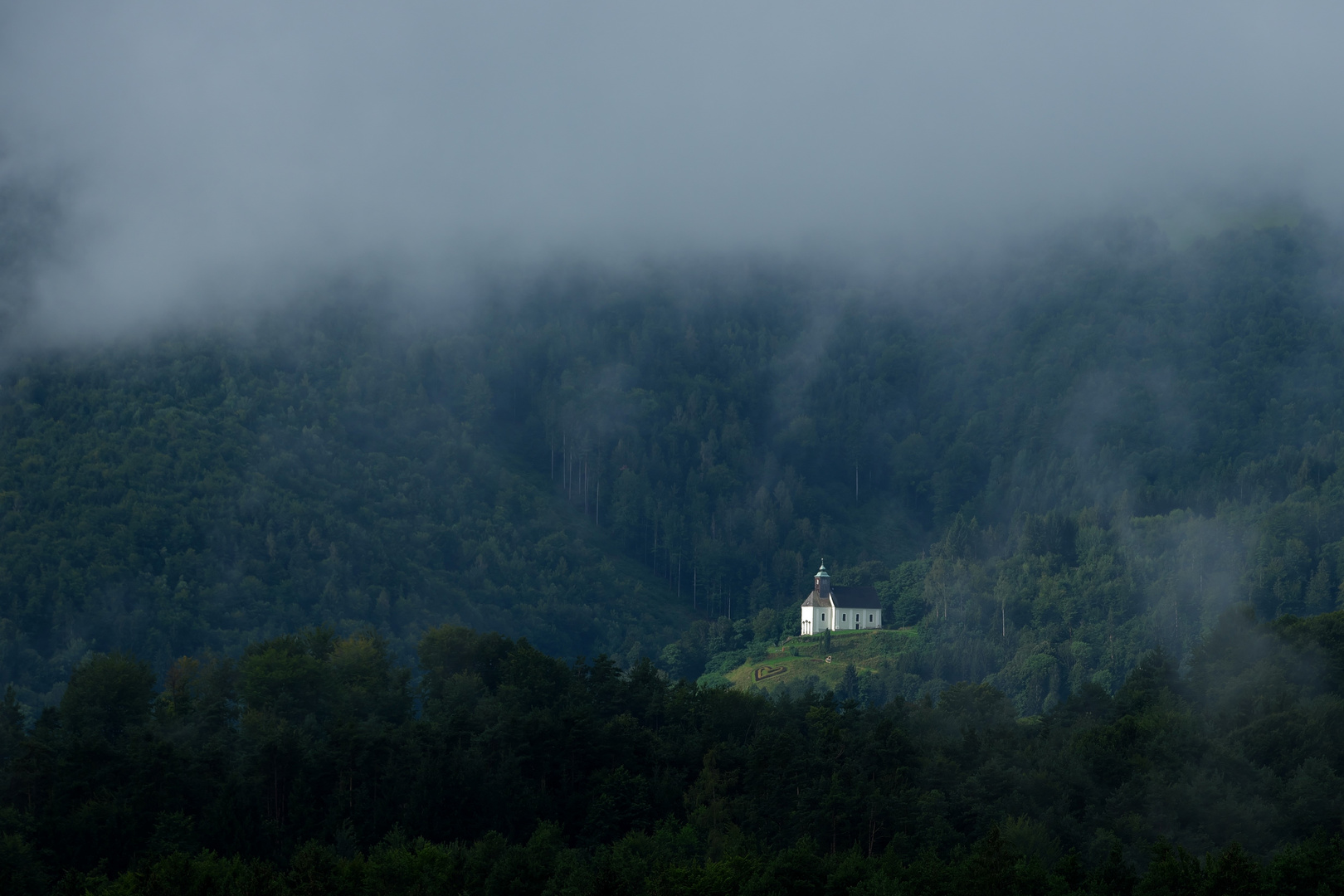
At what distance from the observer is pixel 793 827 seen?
89.7 m

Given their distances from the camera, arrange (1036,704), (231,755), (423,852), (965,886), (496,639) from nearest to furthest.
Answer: (965,886)
(423,852)
(231,755)
(496,639)
(1036,704)

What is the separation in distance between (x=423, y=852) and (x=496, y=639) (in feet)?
141

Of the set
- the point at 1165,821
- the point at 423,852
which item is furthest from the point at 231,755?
the point at 1165,821

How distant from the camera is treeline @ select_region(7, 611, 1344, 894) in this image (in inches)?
2990

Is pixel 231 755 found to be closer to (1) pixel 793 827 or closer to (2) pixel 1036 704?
(1) pixel 793 827

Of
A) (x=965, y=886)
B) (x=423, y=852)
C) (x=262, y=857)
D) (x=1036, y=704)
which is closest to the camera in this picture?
(x=965, y=886)

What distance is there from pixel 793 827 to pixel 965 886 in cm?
1766

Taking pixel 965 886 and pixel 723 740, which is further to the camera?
pixel 723 740

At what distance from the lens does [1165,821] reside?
293ft

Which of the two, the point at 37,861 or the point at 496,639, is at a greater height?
the point at 496,639

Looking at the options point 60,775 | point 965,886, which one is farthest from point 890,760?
point 60,775

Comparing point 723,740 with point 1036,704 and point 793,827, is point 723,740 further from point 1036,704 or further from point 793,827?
point 1036,704

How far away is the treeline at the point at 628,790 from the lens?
75.9 meters

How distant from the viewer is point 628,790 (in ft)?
319
